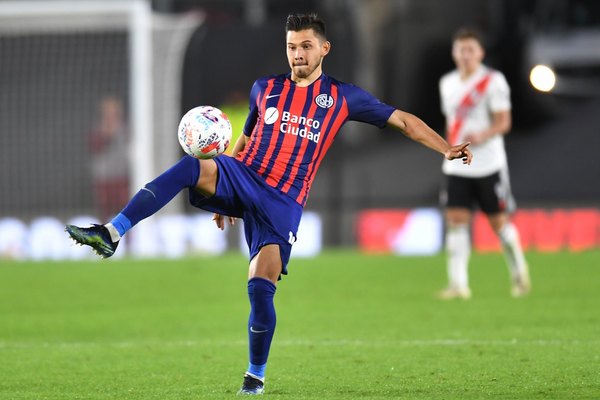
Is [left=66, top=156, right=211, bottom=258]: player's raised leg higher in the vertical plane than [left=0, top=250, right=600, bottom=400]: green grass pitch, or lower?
higher

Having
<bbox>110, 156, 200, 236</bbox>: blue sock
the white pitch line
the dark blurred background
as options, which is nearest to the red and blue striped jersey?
<bbox>110, 156, 200, 236</bbox>: blue sock

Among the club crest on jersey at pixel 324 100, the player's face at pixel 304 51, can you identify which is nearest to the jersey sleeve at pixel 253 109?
the player's face at pixel 304 51

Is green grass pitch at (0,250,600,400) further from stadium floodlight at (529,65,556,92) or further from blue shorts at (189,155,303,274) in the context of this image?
stadium floodlight at (529,65,556,92)

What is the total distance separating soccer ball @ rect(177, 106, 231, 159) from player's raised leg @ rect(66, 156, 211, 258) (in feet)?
0.29

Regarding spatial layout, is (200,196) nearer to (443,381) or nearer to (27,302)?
(443,381)

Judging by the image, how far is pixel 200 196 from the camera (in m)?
6.26

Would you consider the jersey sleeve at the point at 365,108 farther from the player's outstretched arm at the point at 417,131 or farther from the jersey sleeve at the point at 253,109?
the jersey sleeve at the point at 253,109

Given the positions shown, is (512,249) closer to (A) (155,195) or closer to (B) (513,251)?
(B) (513,251)

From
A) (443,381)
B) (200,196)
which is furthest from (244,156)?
(443,381)

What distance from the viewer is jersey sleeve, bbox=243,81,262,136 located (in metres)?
6.74

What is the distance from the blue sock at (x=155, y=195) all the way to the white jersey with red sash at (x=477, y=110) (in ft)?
18.6

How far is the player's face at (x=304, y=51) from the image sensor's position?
6520mm

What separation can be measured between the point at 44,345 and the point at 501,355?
3.18 meters

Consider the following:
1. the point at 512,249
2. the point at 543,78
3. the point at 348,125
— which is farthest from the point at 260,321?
the point at 348,125
